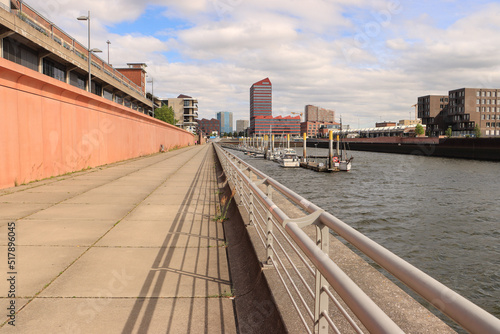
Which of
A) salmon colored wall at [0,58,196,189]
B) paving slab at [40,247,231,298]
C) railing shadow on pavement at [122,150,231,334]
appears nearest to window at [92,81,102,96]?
salmon colored wall at [0,58,196,189]

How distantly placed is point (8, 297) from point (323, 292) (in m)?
3.71

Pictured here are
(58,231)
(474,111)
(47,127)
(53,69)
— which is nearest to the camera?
(58,231)

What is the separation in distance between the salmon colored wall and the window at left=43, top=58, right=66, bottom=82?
461 inches

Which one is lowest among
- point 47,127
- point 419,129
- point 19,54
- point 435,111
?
point 47,127

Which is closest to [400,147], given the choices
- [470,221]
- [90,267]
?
[470,221]

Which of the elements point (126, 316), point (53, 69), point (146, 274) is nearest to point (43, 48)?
point (53, 69)

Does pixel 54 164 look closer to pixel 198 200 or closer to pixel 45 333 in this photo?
pixel 198 200

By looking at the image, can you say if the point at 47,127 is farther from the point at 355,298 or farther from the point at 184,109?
the point at 184,109

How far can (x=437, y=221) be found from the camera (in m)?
20.1

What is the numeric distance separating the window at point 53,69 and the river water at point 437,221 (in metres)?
23.8

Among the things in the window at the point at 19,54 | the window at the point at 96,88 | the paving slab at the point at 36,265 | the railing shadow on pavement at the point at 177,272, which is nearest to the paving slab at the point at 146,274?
the railing shadow on pavement at the point at 177,272

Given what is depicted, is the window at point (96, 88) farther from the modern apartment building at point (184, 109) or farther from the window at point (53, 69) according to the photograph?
the modern apartment building at point (184, 109)

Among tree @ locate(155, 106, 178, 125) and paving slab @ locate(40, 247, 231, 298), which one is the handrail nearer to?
paving slab @ locate(40, 247, 231, 298)

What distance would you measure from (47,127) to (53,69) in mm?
21901
